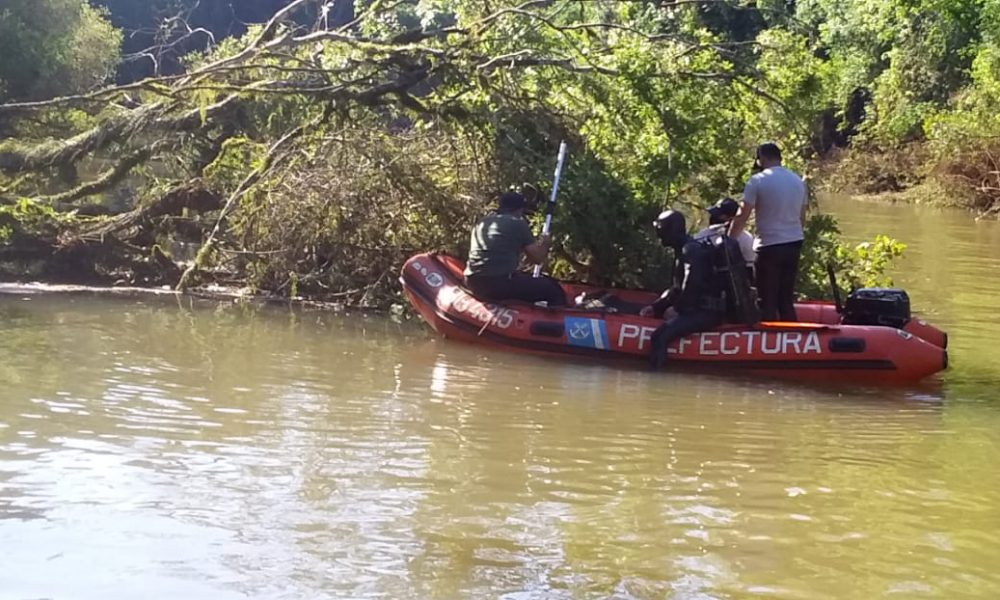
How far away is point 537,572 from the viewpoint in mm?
5203

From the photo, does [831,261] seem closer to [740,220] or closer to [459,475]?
[740,220]

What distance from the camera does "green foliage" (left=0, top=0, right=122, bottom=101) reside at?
26312 mm

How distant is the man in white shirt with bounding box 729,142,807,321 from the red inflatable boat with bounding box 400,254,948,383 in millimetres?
390

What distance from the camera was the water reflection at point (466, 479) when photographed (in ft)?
17.1

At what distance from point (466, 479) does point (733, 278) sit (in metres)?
3.65

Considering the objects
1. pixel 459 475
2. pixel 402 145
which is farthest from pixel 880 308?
pixel 402 145

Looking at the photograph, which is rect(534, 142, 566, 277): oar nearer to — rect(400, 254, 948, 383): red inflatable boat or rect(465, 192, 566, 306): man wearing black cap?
rect(465, 192, 566, 306): man wearing black cap

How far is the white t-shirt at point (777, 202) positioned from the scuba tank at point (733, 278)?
1.31 ft

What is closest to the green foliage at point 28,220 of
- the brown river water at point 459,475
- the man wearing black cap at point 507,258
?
the brown river water at point 459,475

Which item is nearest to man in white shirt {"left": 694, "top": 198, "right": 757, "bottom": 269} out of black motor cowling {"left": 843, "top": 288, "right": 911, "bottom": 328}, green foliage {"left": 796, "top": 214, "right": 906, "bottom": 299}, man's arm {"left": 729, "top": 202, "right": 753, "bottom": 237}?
man's arm {"left": 729, "top": 202, "right": 753, "bottom": 237}

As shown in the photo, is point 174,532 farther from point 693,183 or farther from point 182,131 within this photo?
point 182,131

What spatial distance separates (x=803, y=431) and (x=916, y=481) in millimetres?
1250

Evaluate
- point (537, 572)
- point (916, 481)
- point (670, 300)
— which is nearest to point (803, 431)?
point (916, 481)

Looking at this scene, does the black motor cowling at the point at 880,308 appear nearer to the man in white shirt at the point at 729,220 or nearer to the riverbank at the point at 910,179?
the man in white shirt at the point at 729,220
